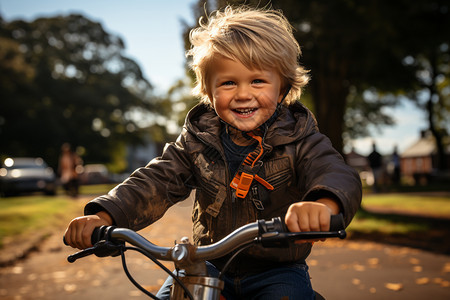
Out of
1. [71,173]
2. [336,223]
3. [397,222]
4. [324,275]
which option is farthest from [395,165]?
[336,223]

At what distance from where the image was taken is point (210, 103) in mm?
2398

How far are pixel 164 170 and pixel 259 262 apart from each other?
632 mm

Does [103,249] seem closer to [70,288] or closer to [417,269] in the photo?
[70,288]

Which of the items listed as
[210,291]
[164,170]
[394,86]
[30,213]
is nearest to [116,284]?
[164,170]

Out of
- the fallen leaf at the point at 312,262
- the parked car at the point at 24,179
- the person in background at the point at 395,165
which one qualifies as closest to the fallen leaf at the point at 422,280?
the fallen leaf at the point at 312,262

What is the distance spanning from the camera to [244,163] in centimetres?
200

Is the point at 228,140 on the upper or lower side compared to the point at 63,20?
lower

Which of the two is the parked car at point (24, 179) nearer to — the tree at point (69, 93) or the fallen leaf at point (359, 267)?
the tree at point (69, 93)

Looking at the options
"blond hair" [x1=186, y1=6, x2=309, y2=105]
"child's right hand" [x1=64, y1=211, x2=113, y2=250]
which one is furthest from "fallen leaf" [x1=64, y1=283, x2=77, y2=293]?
"child's right hand" [x1=64, y1=211, x2=113, y2=250]

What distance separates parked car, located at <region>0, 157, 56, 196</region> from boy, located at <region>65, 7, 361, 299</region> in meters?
20.9

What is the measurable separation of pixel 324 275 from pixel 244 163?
3.73 meters

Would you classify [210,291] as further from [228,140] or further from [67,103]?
[67,103]

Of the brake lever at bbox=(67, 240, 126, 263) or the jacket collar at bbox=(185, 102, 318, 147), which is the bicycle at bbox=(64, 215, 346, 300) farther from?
the jacket collar at bbox=(185, 102, 318, 147)

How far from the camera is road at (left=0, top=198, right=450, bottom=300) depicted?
4703 millimetres
